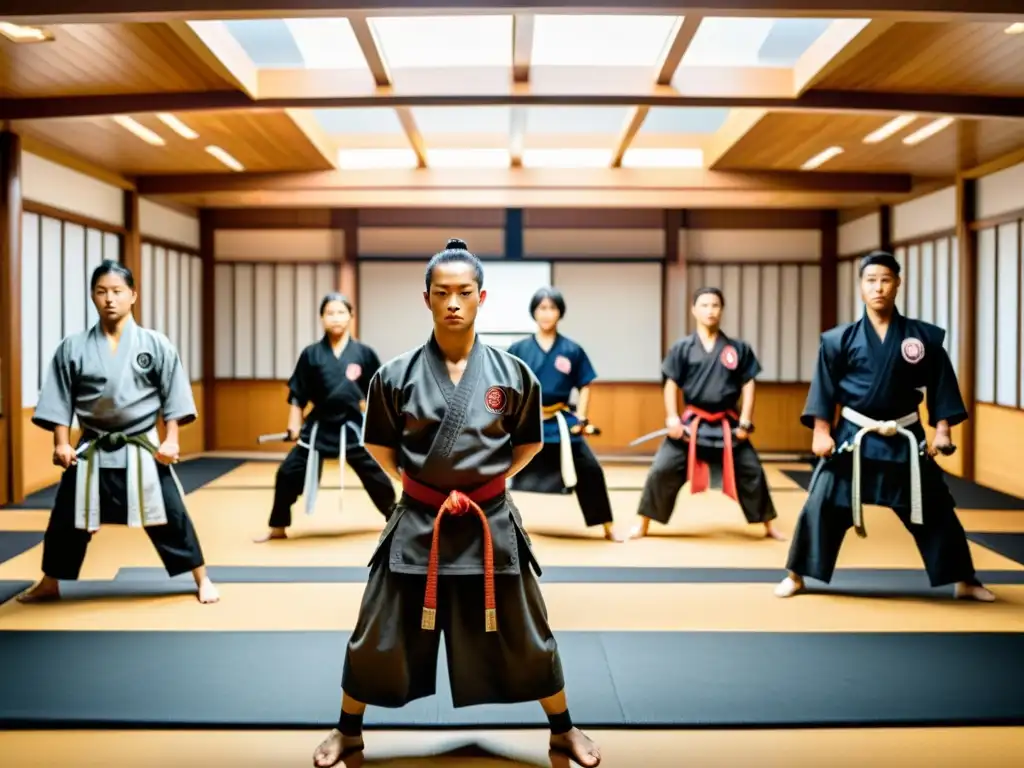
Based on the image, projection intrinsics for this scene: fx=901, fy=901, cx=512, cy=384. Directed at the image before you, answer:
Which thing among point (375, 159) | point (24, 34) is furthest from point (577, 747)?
point (375, 159)

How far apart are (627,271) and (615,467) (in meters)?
1.94

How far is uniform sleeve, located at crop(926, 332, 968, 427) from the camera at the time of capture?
11.3ft

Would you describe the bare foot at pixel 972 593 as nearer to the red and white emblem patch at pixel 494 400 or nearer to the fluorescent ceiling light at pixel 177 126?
the red and white emblem patch at pixel 494 400

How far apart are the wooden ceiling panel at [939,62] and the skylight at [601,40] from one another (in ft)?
2.95

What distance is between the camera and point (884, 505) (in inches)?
136

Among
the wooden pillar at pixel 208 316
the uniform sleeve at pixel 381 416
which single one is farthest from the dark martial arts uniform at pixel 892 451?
the wooden pillar at pixel 208 316

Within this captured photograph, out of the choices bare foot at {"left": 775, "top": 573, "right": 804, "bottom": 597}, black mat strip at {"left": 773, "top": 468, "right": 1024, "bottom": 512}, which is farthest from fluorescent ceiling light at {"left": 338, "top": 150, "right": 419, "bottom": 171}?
bare foot at {"left": 775, "top": 573, "right": 804, "bottom": 597}

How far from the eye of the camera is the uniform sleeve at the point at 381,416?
2.18 m

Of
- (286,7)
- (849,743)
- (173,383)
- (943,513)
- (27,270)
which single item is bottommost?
(849,743)

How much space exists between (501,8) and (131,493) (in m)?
2.25

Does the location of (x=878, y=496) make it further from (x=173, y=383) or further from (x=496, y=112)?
(x=496, y=112)

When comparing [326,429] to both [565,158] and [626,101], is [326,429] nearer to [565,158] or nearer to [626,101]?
[626,101]

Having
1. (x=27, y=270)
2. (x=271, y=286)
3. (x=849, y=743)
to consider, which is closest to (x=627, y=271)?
(x=271, y=286)

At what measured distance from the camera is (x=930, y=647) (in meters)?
2.92
